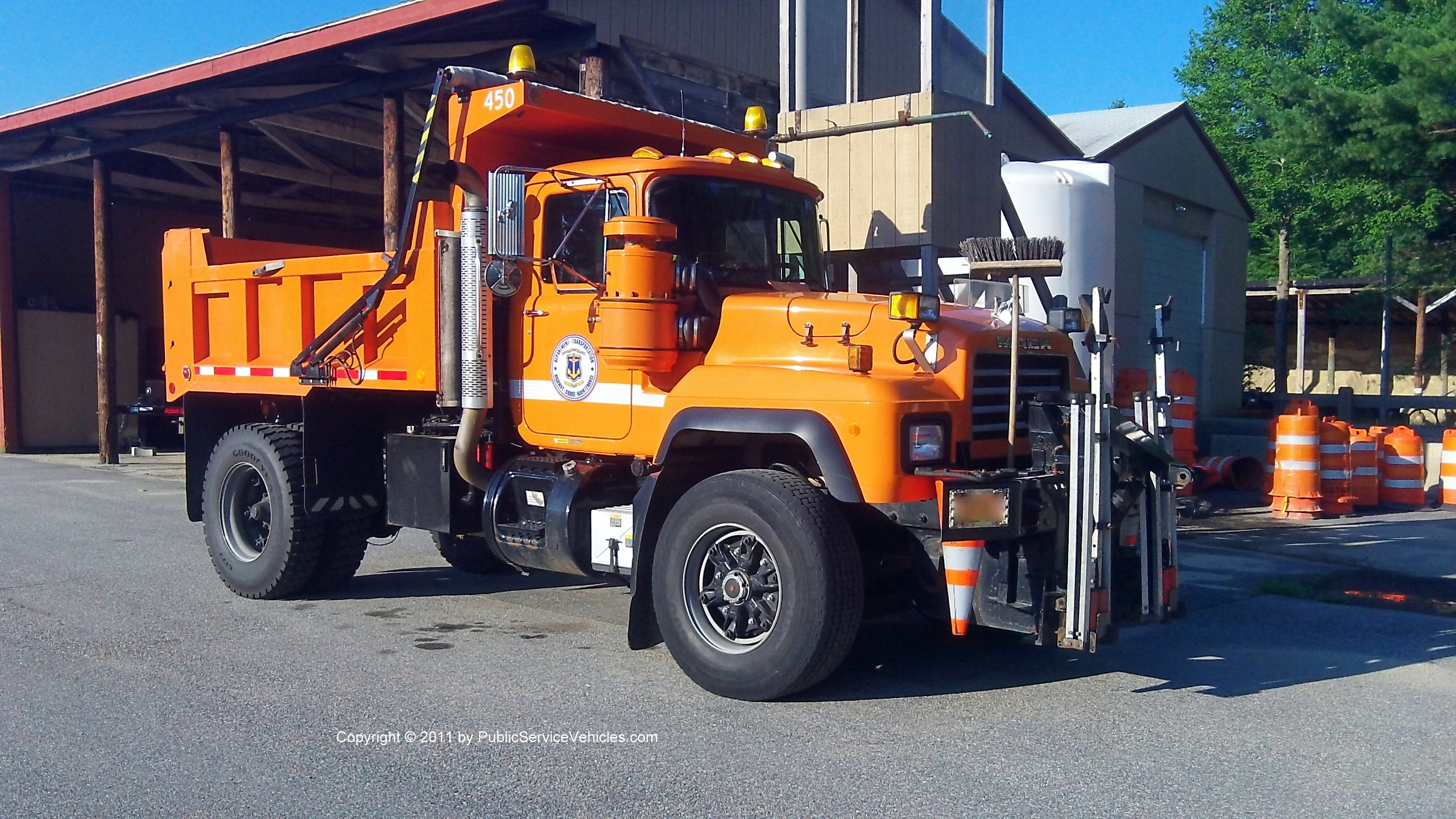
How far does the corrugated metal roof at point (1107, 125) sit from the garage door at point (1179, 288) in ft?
4.92

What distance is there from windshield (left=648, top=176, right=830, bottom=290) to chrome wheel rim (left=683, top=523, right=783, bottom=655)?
152 cm

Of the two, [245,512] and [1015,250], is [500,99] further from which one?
[245,512]

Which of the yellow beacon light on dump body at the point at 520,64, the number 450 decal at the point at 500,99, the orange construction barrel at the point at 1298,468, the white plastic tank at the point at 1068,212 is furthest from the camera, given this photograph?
the orange construction barrel at the point at 1298,468

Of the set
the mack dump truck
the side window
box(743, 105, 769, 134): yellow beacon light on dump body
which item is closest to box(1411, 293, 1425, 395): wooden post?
box(743, 105, 769, 134): yellow beacon light on dump body

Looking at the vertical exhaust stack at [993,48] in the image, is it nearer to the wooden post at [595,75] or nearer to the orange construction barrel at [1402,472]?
the wooden post at [595,75]

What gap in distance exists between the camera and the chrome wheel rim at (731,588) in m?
5.66

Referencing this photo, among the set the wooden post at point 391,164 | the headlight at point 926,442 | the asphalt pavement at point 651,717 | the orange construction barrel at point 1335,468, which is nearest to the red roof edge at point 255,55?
the wooden post at point 391,164

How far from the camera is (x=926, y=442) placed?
5.38 metres

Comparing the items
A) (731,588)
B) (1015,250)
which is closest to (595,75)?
(1015,250)

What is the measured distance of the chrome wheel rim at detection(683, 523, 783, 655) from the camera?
18.6ft

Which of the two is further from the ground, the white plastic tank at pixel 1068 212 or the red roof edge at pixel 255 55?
Answer: the red roof edge at pixel 255 55

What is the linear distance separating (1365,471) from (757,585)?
32.5 ft

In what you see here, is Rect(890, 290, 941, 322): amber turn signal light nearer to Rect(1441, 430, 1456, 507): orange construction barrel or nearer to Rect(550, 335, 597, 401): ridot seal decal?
Rect(550, 335, 597, 401): ridot seal decal

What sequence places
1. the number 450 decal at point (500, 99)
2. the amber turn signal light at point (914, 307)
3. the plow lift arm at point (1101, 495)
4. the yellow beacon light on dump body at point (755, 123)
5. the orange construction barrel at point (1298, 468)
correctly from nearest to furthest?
the plow lift arm at point (1101, 495)
the amber turn signal light at point (914, 307)
the number 450 decal at point (500, 99)
the yellow beacon light on dump body at point (755, 123)
the orange construction barrel at point (1298, 468)
